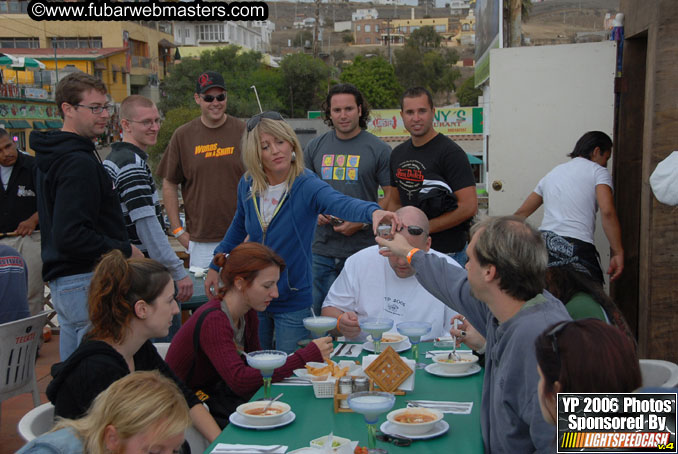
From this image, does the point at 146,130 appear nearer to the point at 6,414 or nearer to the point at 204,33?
the point at 6,414

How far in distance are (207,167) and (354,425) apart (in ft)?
9.86

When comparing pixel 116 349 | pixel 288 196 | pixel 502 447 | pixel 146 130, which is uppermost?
pixel 146 130

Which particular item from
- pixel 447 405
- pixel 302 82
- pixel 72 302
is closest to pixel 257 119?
pixel 72 302

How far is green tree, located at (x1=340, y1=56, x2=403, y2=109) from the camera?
5884 cm

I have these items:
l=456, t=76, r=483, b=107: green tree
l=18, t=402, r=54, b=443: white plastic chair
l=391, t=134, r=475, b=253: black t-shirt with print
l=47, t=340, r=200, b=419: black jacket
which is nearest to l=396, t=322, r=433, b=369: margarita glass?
l=47, t=340, r=200, b=419: black jacket

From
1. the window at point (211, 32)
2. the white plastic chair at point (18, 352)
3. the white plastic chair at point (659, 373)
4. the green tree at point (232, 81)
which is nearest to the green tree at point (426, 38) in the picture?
the window at point (211, 32)

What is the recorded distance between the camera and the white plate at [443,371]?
3.08m

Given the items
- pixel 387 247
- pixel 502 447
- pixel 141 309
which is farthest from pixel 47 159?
pixel 502 447

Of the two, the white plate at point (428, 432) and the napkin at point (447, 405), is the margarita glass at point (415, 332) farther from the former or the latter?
the white plate at point (428, 432)

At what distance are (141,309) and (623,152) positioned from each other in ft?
16.6

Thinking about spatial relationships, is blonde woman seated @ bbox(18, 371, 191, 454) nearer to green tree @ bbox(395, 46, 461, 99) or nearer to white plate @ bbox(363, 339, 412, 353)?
white plate @ bbox(363, 339, 412, 353)

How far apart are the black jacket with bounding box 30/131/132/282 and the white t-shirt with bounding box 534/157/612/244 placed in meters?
3.48

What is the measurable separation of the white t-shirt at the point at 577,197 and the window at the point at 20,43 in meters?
76.3

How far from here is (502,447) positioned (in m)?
2.36
